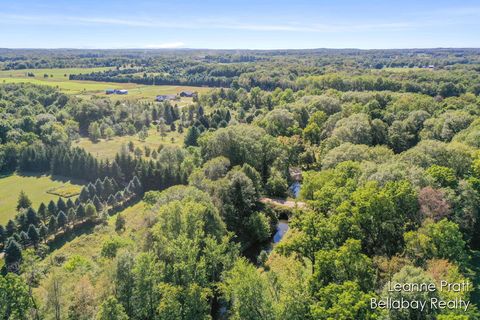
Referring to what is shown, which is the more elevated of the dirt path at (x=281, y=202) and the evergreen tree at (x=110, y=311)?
the evergreen tree at (x=110, y=311)

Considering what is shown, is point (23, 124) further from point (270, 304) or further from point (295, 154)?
point (270, 304)

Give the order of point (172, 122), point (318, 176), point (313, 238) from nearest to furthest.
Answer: point (313, 238)
point (318, 176)
point (172, 122)

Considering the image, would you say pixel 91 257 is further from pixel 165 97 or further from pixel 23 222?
pixel 165 97

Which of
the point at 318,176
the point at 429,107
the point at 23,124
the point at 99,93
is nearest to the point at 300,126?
the point at 429,107

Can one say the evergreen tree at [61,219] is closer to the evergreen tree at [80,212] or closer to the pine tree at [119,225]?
the evergreen tree at [80,212]

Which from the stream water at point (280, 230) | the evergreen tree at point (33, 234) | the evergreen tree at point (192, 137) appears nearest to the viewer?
the stream water at point (280, 230)

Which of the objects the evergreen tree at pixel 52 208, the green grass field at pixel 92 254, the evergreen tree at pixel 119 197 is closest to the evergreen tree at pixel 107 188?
the evergreen tree at pixel 119 197

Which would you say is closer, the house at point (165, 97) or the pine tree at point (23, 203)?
the pine tree at point (23, 203)
